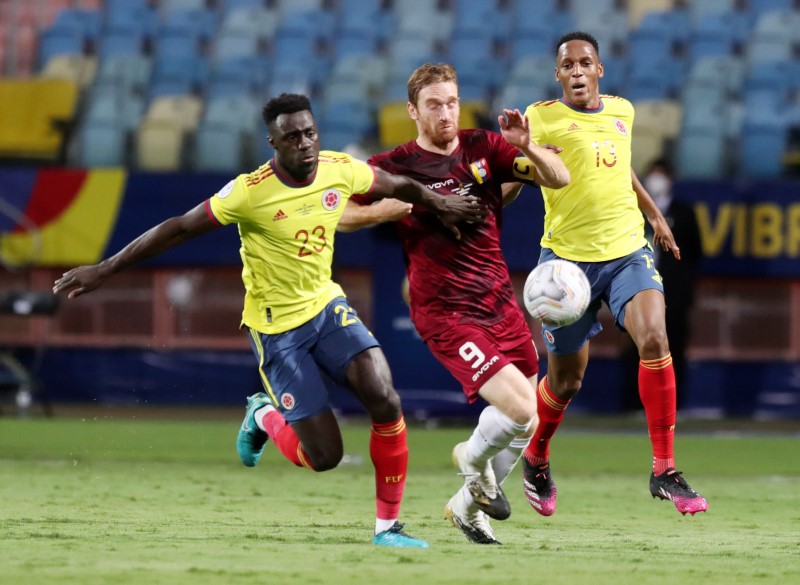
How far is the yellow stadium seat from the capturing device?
14914mm

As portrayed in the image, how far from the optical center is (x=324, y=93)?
15945mm

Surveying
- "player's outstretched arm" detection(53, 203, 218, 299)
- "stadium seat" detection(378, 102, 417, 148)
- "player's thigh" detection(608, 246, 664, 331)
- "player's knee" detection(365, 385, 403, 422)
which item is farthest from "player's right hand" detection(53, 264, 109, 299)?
"stadium seat" detection(378, 102, 417, 148)

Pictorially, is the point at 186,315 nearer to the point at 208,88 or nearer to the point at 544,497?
the point at 208,88

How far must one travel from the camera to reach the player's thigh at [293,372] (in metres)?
6.89

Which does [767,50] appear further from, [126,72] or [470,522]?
[470,522]

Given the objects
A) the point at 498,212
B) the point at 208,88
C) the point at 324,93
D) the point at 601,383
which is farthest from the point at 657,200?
the point at 498,212

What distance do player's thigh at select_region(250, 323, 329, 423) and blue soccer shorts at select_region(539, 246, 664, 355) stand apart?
52.6 inches

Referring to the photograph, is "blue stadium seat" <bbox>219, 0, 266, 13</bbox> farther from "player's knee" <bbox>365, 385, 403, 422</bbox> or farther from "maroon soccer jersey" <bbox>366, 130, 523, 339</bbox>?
"player's knee" <bbox>365, 385, 403, 422</bbox>

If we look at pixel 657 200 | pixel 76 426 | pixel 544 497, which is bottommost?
pixel 76 426

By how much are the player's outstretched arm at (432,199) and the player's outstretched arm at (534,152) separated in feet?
1.06

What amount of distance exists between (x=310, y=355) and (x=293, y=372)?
11 centimetres

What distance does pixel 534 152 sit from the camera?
679 centimetres

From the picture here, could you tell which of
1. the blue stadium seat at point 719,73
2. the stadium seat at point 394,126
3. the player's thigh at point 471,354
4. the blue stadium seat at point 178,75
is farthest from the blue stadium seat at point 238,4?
the player's thigh at point 471,354

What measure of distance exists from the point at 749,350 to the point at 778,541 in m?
7.76
